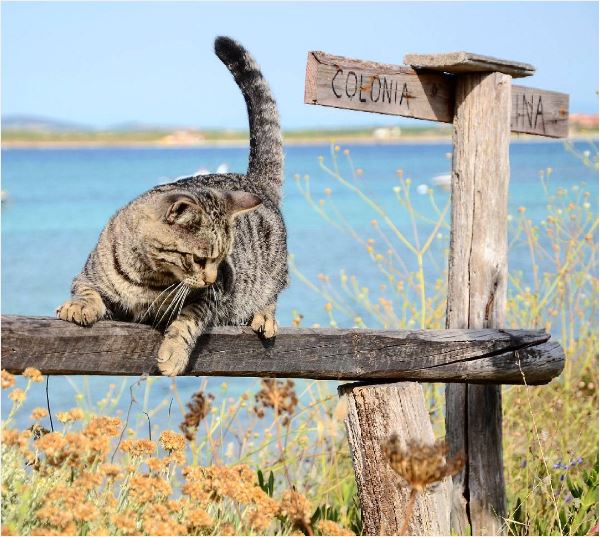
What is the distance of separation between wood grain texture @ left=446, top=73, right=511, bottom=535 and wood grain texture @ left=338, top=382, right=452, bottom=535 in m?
0.55

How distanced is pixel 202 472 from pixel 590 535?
176 centimetres

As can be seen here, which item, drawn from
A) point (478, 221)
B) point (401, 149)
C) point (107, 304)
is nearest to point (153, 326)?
point (107, 304)

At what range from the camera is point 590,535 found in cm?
363

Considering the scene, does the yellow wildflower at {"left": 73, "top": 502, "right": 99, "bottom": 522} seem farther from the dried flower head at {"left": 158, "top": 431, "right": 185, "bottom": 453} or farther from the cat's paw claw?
the cat's paw claw

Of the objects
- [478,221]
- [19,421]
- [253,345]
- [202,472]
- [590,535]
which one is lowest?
[19,421]

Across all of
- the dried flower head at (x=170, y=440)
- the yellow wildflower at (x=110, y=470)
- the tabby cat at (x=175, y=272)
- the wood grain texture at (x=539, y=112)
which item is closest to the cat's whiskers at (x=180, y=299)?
the tabby cat at (x=175, y=272)

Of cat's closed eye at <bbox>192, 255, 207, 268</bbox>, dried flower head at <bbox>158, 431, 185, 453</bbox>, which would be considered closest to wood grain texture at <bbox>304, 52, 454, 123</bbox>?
cat's closed eye at <bbox>192, 255, 207, 268</bbox>

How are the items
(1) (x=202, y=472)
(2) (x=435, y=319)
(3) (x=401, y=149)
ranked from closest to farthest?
1. (1) (x=202, y=472)
2. (2) (x=435, y=319)
3. (3) (x=401, y=149)

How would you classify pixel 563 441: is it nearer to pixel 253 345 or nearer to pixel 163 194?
pixel 253 345

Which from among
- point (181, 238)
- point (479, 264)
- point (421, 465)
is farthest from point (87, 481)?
point (479, 264)

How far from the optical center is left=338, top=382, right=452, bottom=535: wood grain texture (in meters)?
3.28

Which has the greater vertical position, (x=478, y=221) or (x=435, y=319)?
(x=478, y=221)

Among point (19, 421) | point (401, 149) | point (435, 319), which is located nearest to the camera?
point (435, 319)

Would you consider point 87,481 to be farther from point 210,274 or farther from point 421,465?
point 210,274
